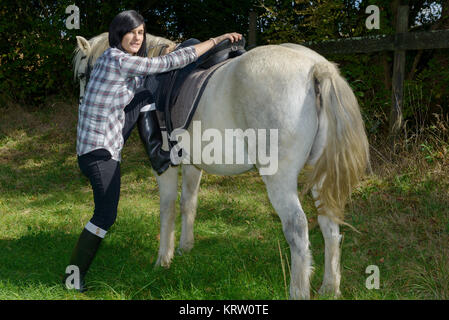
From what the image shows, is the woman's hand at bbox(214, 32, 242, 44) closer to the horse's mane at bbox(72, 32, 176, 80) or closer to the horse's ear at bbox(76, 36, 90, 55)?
the horse's mane at bbox(72, 32, 176, 80)

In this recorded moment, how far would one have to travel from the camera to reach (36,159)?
7590 mm

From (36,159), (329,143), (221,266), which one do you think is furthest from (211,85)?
(36,159)

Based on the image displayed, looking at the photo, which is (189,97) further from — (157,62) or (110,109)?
(110,109)

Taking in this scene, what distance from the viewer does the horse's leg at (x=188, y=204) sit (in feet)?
13.5

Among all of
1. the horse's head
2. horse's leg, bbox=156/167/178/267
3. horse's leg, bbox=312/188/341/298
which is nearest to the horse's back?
horse's leg, bbox=312/188/341/298

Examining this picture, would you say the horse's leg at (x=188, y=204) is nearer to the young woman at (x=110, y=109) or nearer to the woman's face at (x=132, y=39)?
the young woman at (x=110, y=109)

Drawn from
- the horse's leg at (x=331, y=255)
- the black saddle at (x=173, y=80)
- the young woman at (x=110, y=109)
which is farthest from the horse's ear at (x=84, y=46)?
the horse's leg at (x=331, y=255)

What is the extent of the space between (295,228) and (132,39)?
6.00 ft

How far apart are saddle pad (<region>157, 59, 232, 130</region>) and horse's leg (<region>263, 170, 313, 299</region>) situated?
0.87 metres

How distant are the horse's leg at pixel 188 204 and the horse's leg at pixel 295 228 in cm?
141

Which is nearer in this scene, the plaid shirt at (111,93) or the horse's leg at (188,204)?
the plaid shirt at (111,93)

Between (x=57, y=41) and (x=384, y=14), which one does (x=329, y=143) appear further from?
(x=57, y=41)

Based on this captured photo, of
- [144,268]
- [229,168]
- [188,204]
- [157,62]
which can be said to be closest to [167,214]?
[188,204]
